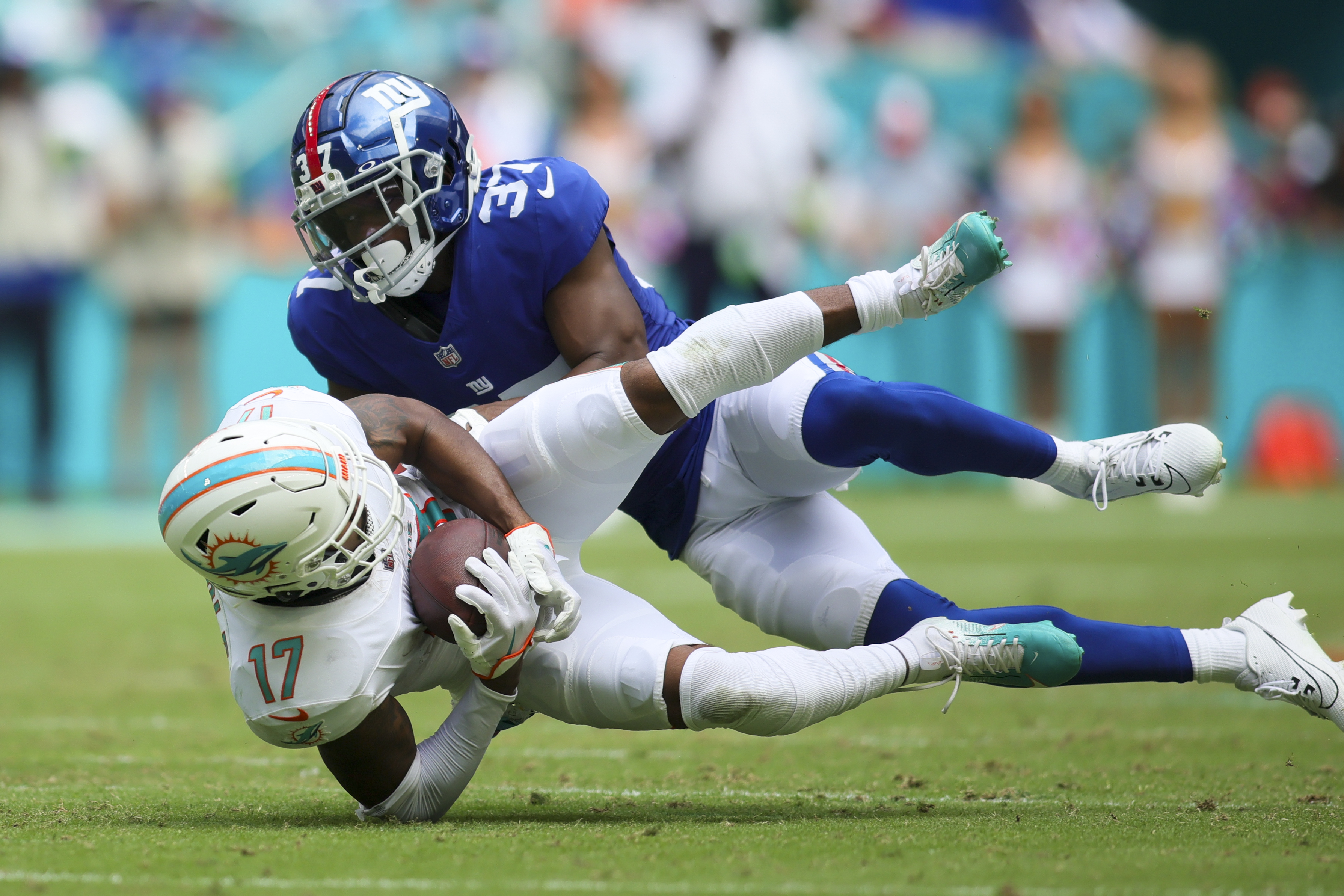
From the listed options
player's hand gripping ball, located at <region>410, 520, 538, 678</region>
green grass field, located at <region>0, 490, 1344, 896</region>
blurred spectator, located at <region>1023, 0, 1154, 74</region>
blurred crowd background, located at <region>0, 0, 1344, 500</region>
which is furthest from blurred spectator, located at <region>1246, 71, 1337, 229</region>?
player's hand gripping ball, located at <region>410, 520, 538, 678</region>

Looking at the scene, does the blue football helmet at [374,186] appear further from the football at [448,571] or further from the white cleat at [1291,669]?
the white cleat at [1291,669]

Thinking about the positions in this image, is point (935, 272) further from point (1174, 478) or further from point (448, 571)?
point (448, 571)

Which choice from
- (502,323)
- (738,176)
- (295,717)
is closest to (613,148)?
(738,176)

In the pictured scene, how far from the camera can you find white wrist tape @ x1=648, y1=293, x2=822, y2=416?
305 centimetres

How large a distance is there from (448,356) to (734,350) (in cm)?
80

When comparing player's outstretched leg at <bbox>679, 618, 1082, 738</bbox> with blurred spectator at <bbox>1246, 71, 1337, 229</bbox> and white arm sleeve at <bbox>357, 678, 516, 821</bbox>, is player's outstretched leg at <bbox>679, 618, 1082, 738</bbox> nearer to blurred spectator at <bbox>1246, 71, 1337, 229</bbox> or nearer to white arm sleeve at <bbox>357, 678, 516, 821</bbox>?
white arm sleeve at <bbox>357, 678, 516, 821</bbox>

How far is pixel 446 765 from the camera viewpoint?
120 inches

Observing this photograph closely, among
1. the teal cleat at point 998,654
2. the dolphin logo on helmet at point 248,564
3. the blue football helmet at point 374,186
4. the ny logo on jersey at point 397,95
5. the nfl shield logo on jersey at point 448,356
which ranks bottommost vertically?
the teal cleat at point 998,654

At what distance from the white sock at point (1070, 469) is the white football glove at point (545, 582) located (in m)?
1.17

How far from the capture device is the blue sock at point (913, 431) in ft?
10.8

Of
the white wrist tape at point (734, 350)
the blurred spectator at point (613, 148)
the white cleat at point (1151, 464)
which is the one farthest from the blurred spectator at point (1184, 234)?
the white wrist tape at point (734, 350)

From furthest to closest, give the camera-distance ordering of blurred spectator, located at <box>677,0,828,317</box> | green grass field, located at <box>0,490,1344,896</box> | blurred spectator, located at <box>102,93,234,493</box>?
blurred spectator, located at <box>102,93,234,493</box> → blurred spectator, located at <box>677,0,828,317</box> → green grass field, located at <box>0,490,1344,896</box>

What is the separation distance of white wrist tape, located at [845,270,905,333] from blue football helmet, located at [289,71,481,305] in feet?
3.19

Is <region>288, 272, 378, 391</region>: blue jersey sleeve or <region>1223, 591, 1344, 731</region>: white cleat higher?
<region>288, 272, 378, 391</region>: blue jersey sleeve
